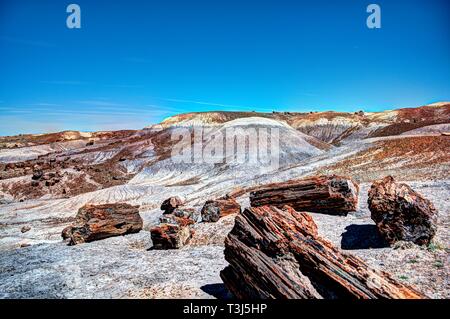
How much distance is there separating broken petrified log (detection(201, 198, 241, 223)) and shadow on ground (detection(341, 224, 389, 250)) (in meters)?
8.86

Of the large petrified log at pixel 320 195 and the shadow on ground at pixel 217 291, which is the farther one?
the large petrified log at pixel 320 195

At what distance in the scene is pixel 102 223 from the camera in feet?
73.7

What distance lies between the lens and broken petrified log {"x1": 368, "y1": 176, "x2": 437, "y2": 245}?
1341 centimetres

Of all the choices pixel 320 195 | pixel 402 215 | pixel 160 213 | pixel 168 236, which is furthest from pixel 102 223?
pixel 402 215

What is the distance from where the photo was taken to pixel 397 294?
7383 mm

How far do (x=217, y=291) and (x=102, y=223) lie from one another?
13827mm

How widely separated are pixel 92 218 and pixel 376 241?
727 inches

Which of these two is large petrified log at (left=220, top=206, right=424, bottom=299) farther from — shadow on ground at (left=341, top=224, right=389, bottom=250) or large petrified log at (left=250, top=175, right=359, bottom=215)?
large petrified log at (left=250, top=175, right=359, bottom=215)

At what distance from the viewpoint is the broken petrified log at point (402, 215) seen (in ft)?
44.0

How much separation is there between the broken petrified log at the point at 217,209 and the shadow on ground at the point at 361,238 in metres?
8.86

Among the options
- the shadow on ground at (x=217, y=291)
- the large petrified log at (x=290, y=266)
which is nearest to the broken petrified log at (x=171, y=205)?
the shadow on ground at (x=217, y=291)

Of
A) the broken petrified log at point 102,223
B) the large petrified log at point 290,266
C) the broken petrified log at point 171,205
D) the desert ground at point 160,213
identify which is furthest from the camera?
the broken petrified log at point 171,205

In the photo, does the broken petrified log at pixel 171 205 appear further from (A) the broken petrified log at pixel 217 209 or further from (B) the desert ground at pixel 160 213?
(A) the broken petrified log at pixel 217 209

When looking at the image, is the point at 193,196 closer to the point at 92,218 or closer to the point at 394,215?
the point at 92,218
